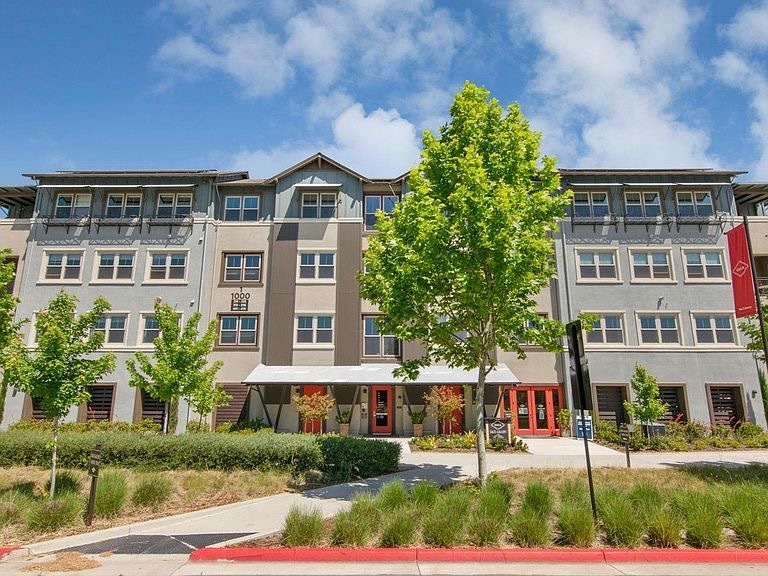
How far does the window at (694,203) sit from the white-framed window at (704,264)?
85.3 inches

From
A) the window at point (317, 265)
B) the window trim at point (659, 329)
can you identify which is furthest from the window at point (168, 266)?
the window trim at point (659, 329)

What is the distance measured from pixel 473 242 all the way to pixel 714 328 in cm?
2035

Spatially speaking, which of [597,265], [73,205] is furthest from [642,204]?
[73,205]

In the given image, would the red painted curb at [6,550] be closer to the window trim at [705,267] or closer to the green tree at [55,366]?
the green tree at [55,366]

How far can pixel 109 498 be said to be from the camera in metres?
10.2

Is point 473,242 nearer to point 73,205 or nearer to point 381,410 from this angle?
point 381,410

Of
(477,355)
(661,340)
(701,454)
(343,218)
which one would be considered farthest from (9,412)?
(661,340)

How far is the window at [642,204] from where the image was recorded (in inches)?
1074

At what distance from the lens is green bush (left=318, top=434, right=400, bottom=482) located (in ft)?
44.7

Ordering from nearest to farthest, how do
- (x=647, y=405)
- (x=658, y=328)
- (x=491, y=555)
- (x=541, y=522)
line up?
(x=491, y=555) < (x=541, y=522) < (x=647, y=405) < (x=658, y=328)

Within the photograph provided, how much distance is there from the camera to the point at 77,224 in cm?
2758

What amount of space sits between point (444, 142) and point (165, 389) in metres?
12.5

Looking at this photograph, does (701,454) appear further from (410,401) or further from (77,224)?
(77,224)

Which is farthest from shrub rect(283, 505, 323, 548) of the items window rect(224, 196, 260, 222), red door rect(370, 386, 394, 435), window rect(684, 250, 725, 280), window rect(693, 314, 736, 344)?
window rect(684, 250, 725, 280)
